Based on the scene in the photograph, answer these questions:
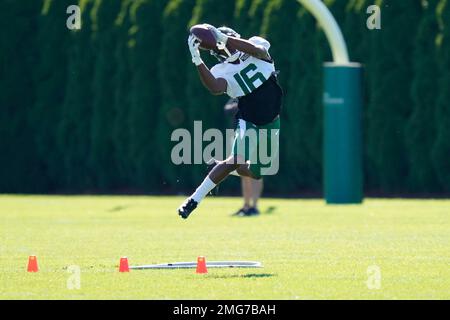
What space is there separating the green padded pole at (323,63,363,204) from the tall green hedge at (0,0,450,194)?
994 mm

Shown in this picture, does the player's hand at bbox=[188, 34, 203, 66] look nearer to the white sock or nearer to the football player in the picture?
the football player

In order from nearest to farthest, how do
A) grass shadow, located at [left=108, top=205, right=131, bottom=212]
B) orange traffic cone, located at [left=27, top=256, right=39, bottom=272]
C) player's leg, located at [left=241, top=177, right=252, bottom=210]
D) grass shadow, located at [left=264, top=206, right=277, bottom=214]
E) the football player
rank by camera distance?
orange traffic cone, located at [left=27, top=256, right=39, bottom=272]
the football player
player's leg, located at [left=241, top=177, right=252, bottom=210]
grass shadow, located at [left=264, top=206, right=277, bottom=214]
grass shadow, located at [left=108, top=205, right=131, bottom=212]

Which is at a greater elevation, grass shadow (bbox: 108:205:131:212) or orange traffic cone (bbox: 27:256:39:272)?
orange traffic cone (bbox: 27:256:39:272)

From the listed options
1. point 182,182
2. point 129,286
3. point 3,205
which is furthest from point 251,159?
point 182,182

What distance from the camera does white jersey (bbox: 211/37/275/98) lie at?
505 inches

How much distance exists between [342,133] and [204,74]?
9.09 meters

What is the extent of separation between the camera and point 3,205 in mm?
21969

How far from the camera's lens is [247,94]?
12891 mm

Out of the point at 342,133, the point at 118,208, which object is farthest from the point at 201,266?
the point at 342,133

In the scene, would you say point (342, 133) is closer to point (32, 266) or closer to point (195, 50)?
point (195, 50)

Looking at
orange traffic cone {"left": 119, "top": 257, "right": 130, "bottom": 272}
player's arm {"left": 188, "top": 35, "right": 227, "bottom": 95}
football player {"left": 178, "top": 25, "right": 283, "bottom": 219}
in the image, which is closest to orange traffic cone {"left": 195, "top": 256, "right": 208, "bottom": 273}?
orange traffic cone {"left": 119, "top": 257, "right": 130, "bottom": 272}

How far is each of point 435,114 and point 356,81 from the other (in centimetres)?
151

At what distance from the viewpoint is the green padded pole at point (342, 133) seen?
2100 cm
